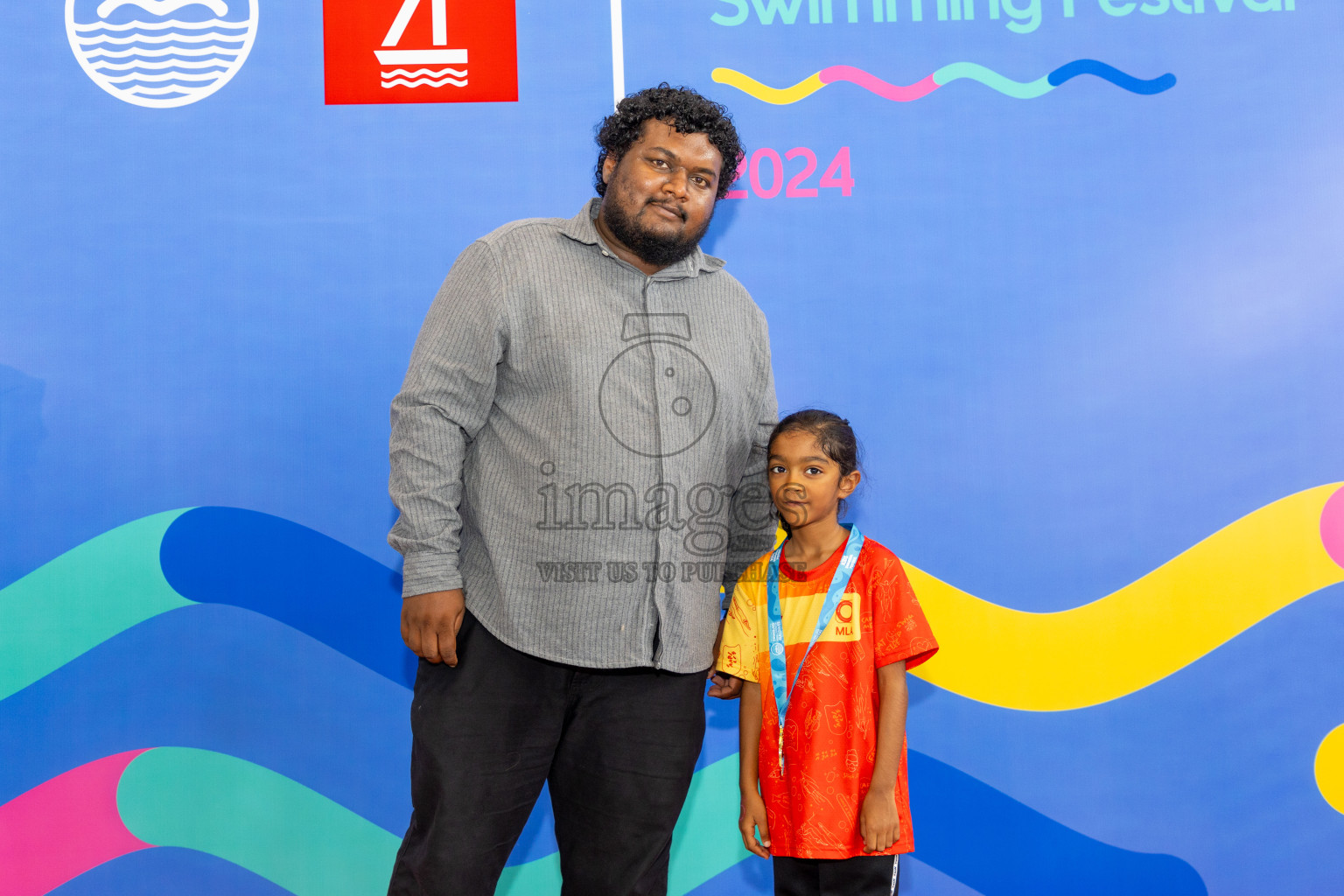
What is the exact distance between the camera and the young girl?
4.84ft

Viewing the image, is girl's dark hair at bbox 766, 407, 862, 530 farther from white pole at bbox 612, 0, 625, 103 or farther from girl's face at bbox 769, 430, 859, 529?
white pole at bbox 612, 0, 625, 103

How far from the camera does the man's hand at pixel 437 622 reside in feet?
4.46

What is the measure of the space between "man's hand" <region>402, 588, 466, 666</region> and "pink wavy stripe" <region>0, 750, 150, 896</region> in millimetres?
1224

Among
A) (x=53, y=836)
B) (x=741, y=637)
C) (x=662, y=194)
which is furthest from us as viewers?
(x=53, y=836)

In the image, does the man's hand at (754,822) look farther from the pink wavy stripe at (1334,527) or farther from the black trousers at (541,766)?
the pink wavy stripe at (1334,527)

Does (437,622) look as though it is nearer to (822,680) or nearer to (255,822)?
(822,680)

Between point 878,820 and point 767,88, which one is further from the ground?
point 767,88

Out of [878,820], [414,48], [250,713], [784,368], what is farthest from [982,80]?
[250,713]

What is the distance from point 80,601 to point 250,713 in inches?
18.0

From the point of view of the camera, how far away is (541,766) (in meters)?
1.42

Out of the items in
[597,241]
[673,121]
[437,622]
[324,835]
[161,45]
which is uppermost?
[161,45]

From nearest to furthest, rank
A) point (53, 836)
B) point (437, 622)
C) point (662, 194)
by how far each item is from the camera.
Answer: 1. point (437, 622)
2. point (662, 194)
3. point (53, 836)

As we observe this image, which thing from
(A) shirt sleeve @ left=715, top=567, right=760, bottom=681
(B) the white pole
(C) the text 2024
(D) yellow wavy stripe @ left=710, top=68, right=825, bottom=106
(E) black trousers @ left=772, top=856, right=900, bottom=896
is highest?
(B) the white pole

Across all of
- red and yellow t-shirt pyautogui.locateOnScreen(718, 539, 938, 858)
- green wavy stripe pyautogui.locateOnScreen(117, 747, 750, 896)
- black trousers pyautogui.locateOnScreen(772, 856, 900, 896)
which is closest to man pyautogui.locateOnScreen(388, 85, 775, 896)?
red and yellow t-shirt pyautogui.locateOnScreen(718, 539, 938, 858)
